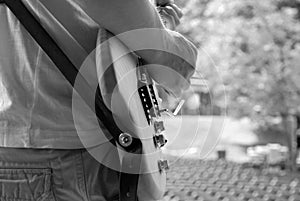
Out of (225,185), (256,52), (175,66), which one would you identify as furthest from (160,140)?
(256,52)

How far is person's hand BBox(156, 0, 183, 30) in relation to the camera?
0.89 metres

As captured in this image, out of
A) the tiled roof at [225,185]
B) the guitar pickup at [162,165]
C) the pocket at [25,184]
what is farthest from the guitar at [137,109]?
the tiled roof at [225,185]

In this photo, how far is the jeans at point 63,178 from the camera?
749 mm

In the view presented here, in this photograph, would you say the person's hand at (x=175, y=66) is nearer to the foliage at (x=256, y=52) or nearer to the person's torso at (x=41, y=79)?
the person's torso at (x=41, y=79)

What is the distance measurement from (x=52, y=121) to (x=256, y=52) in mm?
6248

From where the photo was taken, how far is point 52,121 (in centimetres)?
75

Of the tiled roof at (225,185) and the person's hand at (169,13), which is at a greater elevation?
the person's hand at (169,13)

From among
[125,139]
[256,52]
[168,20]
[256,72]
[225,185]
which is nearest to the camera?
[125,139]

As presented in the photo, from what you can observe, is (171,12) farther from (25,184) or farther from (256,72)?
(256,72)

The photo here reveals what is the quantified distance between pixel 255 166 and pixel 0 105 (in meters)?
4.76

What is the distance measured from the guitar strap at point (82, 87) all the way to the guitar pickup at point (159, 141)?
0.06 metres

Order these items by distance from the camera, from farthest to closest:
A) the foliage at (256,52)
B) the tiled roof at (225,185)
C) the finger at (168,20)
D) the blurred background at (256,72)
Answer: the foliage at (256,52), the blurred background at (256,72), the tiled roof at (225,185), the finger at (168,20)

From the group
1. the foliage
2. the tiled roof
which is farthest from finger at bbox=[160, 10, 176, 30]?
the foliage

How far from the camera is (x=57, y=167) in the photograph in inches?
29.5
